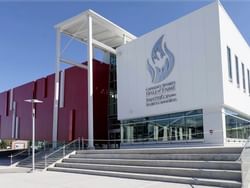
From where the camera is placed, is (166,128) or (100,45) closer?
(166,128)

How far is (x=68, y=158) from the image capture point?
20234 mm

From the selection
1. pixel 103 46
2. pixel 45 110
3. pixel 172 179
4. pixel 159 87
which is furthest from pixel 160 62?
pixel 45 110

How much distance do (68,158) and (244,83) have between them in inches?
610

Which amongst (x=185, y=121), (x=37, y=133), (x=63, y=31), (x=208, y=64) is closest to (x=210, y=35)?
(x=208, y=64)

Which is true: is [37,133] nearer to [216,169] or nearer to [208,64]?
[208,64]

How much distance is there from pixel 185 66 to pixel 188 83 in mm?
1288

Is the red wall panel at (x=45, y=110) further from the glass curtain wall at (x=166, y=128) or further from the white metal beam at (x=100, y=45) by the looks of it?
the glass curtain wall at (x=166, y=128)

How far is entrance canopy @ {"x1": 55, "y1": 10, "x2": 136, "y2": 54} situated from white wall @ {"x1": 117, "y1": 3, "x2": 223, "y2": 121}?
167 inches

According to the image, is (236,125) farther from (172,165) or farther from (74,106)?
(74,106)

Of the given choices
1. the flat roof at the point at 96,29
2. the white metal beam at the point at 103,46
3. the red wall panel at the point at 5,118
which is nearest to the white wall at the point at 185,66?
the flat roof at the point at 96,29

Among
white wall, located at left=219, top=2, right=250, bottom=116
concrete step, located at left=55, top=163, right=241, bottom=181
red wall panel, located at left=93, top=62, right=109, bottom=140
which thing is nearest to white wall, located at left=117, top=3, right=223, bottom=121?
white wall, located at left=219, top=2, right=250, bottom=116

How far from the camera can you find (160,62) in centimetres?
2369

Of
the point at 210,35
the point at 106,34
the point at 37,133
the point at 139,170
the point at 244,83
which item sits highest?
the point at 106,34

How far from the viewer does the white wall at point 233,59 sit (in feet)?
67.0
